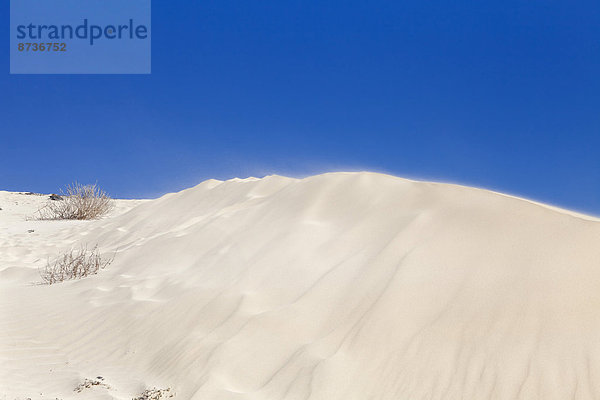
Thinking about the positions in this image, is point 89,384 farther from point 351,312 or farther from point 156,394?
point 351,312

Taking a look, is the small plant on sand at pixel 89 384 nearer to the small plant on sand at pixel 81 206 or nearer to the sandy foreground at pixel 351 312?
the sandy foreground at pixel 351 312

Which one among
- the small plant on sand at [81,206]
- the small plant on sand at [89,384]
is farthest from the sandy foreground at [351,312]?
the small plant on sand at [81,206]

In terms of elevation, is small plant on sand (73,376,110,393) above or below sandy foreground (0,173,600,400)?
below

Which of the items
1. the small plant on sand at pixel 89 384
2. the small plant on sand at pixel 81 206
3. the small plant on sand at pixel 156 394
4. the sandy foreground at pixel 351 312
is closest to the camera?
the sandy foreground at pixel 351 312

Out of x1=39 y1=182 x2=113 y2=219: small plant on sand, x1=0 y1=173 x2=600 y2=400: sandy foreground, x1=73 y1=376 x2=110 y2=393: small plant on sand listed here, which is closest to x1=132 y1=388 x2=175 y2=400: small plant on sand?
x1=0 y1=173 x2=600 y2=400: sandy foreground

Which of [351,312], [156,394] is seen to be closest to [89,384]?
[156,394]

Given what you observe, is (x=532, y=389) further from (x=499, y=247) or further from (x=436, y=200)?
(x=436, y=200)

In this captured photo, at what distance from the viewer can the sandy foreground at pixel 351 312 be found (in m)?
2.94

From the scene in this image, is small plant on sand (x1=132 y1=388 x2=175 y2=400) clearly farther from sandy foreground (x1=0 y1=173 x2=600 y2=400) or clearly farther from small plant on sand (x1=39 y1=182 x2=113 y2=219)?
small plant on sand (x1=39 y1=182 x2=113 y2=219)

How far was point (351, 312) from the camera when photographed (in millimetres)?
3666

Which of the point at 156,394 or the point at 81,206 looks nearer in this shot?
the point at 156,394

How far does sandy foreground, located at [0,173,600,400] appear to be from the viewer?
116 inches

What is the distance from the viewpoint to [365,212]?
16.9 feet

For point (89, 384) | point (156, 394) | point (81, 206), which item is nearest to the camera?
point (156, 394)
